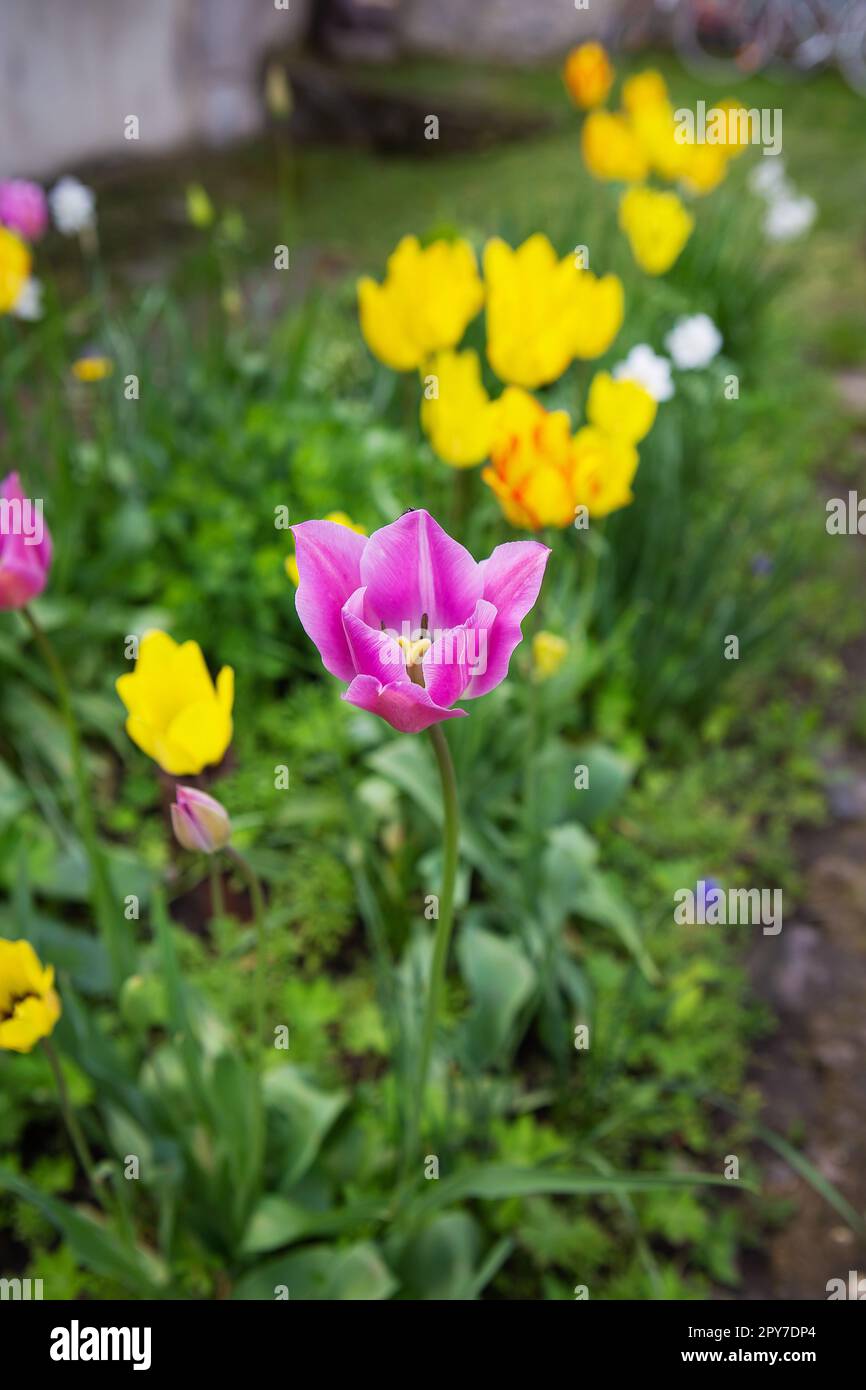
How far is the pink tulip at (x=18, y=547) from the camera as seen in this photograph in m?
0.98

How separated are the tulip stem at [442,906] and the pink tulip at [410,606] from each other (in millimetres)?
50

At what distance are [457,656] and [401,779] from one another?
86cm

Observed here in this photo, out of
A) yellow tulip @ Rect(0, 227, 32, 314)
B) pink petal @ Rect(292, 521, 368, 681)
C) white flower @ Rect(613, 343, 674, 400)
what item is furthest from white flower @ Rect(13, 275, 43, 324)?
pink petal @ Rect(292, 521, 368, 681)

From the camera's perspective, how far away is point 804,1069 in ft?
5.55

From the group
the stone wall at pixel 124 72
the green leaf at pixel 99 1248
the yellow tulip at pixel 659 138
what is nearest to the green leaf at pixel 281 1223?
the green leaf at pixel 99 1248

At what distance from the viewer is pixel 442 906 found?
2.93ft

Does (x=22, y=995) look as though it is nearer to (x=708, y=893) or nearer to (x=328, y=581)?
(x=328, y=581)

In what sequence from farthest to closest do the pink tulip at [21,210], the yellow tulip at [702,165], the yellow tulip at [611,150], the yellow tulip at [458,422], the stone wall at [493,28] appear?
the stone wall at [493,28]
the yellow tulip at [702,165]
the yellow tulip at [611,150]
the pink tulip at [21,210]
the yellow tulip at [458,422]

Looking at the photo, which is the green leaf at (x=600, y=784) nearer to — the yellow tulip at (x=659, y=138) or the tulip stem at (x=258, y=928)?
the tulip stem at (x=258, y=928)

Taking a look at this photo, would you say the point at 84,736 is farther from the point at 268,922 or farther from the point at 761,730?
the point at 761,730

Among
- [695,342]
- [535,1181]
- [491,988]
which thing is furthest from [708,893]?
[695,342]

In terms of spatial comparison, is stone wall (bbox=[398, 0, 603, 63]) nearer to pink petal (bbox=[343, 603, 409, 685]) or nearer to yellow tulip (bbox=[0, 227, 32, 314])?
yellow tulip (bbox=[0, 227, 32, 314])

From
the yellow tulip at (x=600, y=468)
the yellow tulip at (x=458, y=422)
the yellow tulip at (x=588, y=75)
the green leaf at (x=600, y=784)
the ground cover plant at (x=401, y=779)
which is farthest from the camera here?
the yellow tulip at (x=588, y=75)

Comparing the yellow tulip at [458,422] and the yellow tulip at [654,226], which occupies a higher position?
the yellow tulip at [654,226]
